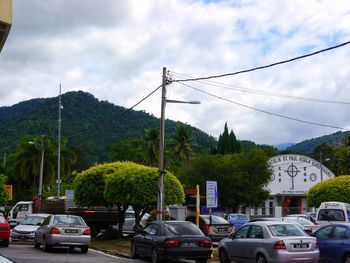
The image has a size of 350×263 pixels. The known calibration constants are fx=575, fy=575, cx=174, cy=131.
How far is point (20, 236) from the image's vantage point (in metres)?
26.4

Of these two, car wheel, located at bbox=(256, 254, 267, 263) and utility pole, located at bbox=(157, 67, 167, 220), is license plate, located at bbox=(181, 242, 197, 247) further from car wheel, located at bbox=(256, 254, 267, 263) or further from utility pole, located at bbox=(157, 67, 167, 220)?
utility pole, located at bbox=(157, 67, 167, 220)

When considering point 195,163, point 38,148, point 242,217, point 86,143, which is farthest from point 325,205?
point 86,143

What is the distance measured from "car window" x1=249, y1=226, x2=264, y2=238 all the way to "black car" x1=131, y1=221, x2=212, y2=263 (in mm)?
1744

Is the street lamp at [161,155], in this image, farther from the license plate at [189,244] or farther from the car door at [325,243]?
the car door at [325,243]

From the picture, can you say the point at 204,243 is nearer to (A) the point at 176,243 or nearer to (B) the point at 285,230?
(A) the point at 176,243

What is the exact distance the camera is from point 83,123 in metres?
82.3

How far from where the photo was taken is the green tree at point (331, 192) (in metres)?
39.4

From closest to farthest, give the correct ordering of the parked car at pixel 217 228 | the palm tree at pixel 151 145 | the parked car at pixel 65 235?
the parked car at pixel 65 235 → the parked car at pixel 217 228 → the palm tree at pixel 151 145

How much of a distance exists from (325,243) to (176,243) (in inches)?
174

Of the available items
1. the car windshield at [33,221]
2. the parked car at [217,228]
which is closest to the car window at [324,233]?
the parked car at [217,228]

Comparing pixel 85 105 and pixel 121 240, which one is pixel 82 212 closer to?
pixel 121 240

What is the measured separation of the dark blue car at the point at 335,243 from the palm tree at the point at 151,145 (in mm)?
62252

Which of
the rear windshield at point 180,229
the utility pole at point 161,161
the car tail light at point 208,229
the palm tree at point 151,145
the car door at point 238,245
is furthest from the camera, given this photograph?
the palm tree at point 151,145

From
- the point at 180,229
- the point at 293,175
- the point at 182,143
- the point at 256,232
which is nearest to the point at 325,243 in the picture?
the point at 256,232
